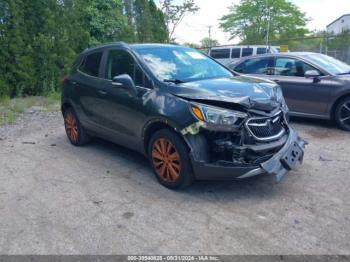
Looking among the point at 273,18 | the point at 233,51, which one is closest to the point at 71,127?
the point at 233,51

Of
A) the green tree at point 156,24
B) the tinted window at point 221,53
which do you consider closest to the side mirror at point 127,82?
the green tree at point 156,24

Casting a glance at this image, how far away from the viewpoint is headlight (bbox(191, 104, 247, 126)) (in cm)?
372

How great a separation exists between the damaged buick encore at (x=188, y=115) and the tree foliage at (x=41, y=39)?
6.20 metres

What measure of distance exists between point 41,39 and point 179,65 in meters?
7.70

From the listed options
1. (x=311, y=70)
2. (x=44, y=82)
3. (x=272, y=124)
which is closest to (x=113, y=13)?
(x=44, y=82)

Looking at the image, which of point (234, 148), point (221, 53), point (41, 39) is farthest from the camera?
point (221, 53)

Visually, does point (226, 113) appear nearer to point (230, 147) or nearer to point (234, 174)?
point (230, 147)

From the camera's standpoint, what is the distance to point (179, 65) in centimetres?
474

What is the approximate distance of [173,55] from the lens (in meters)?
4.92

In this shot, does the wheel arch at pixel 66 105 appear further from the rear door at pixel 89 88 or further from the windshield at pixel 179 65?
the windshield at pixel 179 65

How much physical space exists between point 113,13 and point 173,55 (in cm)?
1091

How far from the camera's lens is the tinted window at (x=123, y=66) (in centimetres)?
457

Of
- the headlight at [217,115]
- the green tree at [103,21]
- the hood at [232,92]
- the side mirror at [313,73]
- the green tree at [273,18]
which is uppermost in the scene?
the green tree at [273,18]

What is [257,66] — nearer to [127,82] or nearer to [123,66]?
[123,66]
